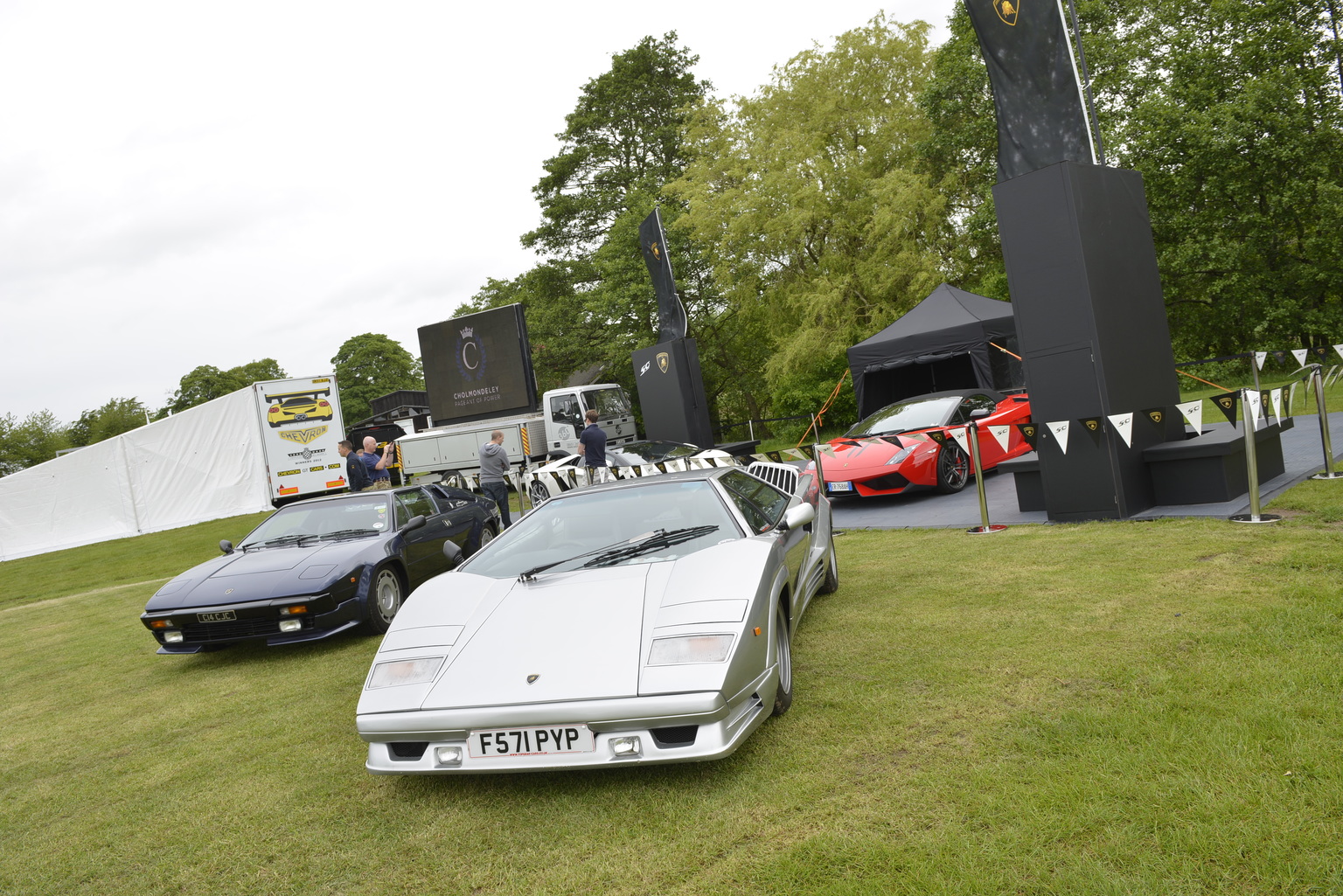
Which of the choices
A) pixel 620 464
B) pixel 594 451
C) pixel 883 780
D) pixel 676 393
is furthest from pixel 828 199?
pixel 883 780

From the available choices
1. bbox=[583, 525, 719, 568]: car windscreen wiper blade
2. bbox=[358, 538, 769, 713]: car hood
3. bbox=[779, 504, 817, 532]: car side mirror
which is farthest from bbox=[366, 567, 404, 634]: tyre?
bbox=[779, 504, 817, 532]: car side mirror

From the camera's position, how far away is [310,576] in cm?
650

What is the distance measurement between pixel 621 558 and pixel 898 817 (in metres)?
1.86

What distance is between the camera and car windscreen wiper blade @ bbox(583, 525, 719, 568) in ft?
14.1

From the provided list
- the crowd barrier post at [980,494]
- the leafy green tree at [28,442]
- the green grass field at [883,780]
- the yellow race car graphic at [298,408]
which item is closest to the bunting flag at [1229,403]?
the green grass field at [883,780]

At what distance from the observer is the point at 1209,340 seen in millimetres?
24906

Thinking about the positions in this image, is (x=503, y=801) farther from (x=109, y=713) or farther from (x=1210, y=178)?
(x=1210, y=178)

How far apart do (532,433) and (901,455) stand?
1204cm

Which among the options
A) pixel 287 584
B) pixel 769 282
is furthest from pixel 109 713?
pixel 769 282

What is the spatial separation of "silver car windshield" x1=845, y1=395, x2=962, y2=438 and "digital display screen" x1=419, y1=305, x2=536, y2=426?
1096 centimetres

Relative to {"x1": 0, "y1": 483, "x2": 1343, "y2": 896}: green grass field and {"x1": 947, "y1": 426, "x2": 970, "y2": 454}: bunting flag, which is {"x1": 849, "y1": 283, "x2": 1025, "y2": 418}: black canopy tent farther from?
{"x1": 0, "y1": 483, "x2": 1343, "y2": 896}: green grass field

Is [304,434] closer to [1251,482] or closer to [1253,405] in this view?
[1253,405]

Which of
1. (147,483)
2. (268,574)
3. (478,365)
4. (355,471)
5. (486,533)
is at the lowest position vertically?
(486,533)

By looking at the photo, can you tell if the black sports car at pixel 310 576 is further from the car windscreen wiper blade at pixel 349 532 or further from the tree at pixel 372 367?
the tree at pixel 372 367
